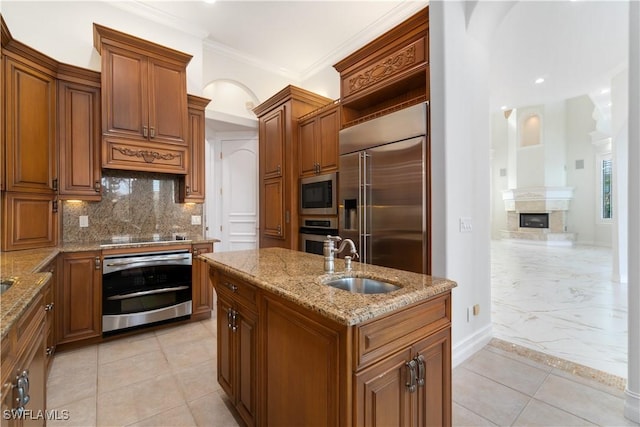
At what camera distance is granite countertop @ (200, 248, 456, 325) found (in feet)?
3.30

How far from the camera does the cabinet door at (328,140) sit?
3535mm

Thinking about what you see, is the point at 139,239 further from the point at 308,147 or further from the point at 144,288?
the point at 308,147

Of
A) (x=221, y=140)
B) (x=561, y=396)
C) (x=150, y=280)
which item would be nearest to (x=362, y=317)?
(x=561, y=396)

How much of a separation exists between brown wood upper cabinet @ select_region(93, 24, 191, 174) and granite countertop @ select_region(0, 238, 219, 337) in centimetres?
84

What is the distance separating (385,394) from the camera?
1.08 m

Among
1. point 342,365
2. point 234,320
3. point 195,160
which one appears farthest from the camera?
point 195,160

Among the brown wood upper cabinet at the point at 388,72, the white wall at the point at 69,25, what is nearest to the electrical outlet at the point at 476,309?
the brown wood upper cabinet at the point at 388,72

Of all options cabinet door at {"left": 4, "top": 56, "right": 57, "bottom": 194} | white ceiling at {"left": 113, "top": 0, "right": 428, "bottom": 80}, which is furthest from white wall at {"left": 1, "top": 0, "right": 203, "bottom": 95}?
cabinet door at {"left": 4, "top": 56, "right": 57, "bottom": 194}

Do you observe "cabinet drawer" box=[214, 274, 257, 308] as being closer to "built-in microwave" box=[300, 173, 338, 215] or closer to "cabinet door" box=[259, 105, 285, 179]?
"built-in microwave" box=[300, 173, 338, 215]

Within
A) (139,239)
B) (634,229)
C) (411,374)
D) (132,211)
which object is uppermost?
(132,211)

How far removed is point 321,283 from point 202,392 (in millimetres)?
1357

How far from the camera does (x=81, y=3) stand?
10.5ft

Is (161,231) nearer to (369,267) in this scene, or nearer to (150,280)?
(150,280)

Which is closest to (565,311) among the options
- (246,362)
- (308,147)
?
(308,147)
